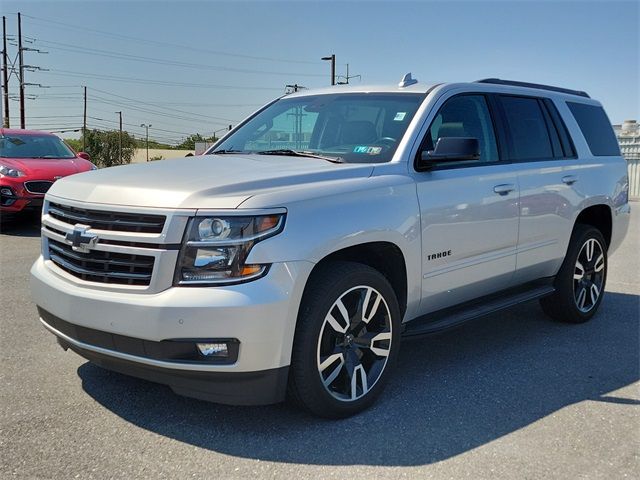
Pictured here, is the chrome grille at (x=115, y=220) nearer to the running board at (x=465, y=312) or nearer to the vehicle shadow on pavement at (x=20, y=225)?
the running board at (x=465, y=312)

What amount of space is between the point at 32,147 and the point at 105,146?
252 ft

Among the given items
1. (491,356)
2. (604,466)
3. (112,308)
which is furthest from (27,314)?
(604,466)

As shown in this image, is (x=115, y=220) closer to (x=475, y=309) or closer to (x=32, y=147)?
(x=475, y=309)

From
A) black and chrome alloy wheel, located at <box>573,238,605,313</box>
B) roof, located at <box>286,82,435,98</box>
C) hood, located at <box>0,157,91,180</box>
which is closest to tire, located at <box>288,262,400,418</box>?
roof, located at <box>286,82,435,98</box>

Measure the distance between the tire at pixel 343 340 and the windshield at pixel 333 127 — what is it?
88cm

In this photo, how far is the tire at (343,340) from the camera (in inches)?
128

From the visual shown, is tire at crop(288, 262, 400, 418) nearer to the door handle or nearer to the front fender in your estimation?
the front fender

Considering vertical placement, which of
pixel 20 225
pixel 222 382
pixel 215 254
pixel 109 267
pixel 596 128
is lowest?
pixel 20 225

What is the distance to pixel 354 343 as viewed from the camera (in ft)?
11.7

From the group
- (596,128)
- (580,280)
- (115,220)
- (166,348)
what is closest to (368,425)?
(166,348)

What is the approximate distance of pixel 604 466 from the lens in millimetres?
3127

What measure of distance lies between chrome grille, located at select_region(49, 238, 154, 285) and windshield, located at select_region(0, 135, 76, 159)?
28.6 feet

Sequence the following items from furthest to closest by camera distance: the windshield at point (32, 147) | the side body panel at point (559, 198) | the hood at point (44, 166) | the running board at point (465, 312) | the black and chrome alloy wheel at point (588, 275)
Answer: the windshield at point (32, 147), the hood at point (44, 166), the black and chrome alloy wheel at point (588, 275), the side body panel at point (559, 198), the running board at point (465, 312)

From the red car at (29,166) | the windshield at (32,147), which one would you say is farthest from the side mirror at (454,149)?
the windshield at (32,147)
